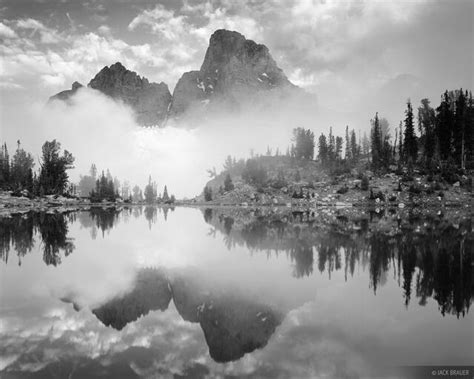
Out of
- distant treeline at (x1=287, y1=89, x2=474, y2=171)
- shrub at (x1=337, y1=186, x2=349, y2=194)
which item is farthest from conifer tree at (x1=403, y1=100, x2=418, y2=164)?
shrub at (x1=337, y1=186, x2=349, y2=194)

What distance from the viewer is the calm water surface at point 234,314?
315 inches

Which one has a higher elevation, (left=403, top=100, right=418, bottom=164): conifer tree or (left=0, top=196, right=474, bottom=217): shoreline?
(left=403, top=100, right=418, bottom=164): conifer tree

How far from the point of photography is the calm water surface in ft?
26.2

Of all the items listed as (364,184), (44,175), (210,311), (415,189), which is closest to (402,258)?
(210,311)

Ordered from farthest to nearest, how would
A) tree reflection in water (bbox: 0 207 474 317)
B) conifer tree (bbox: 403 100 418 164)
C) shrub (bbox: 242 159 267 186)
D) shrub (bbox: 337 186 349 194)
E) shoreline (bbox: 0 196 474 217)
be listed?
shrub (bbox: 242 159 267 186) < conifer tree (bbox: 403 100 418 164) < shrub (bbox: 337 186 349 194) < shoreline (bbox: 0 196 474 217) < tree reflection in water (bbox: 0 207 474 317)

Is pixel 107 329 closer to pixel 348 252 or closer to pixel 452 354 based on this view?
pixel 452 354

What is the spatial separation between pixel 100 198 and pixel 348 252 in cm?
17648

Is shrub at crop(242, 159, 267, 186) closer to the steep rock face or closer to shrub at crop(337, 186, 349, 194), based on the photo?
shrub at crop(337, 186, 349, 194)

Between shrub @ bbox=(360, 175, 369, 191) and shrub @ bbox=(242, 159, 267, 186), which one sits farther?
shrub @ bbox=(242, 159, 267, 186)

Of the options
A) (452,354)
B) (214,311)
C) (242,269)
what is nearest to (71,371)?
(214,311)

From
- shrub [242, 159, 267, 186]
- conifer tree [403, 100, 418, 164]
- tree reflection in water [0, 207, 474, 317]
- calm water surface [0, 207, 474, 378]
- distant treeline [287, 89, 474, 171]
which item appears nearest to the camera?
calm water surface [0, 207, 474, 378]

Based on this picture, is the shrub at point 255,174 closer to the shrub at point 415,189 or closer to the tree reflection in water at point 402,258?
the shrub at point 415,189

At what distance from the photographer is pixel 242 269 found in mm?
17719

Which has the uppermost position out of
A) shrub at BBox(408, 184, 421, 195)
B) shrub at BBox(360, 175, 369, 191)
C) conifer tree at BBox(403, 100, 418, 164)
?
conifer tree at BBox(403, 100, 418, 164)
